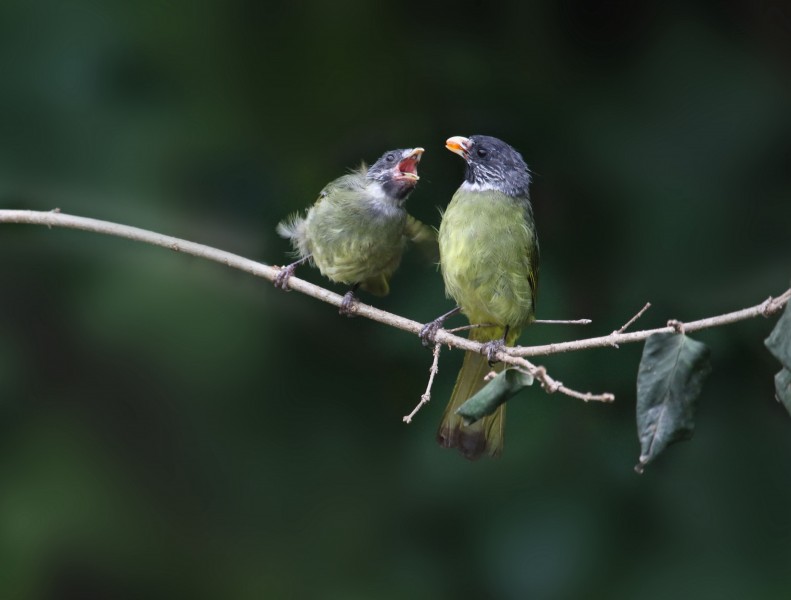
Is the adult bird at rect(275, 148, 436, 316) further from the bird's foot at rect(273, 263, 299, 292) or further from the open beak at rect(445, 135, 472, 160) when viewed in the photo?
the open beak at rect(445, 135, 472, 160)

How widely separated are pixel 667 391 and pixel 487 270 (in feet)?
3.29

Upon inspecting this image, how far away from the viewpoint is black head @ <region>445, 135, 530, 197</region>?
3.38 metres

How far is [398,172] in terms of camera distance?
361cm

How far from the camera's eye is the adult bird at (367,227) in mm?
3557

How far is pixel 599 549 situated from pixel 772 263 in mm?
1269

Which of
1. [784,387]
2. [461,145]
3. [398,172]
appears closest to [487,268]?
[461,145]

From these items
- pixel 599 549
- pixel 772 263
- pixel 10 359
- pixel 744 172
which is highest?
pixel 744 172

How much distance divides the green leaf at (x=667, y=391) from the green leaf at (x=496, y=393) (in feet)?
0.83

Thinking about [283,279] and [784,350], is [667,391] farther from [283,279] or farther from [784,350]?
[283,279]

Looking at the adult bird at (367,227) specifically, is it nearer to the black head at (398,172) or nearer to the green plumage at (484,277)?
the black head at (398,172)

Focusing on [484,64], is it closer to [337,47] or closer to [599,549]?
[337,47]

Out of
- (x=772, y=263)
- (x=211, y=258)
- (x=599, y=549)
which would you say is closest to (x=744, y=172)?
(x=772, y=263)

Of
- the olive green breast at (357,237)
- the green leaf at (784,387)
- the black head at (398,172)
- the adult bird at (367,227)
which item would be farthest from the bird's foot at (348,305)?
the green leaf at (784,387)

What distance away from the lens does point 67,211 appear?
423 centimetres
